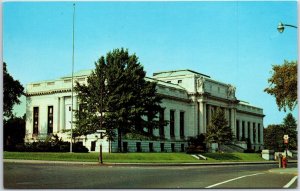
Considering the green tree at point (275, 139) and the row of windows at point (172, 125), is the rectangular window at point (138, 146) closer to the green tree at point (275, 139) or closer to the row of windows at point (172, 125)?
the row of windows at point (172, 125)

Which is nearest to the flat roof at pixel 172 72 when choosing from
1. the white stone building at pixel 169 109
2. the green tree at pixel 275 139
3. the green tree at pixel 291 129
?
the white stone building at pixel 169 109

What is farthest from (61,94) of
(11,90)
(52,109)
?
(11,90)

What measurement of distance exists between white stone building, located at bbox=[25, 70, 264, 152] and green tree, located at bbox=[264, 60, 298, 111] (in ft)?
115

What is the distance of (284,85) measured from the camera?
35469 millimetres

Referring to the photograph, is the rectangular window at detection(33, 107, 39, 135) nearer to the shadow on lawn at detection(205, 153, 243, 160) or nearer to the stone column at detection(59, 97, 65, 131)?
the stone column at detection(59, 97, 65, 131)

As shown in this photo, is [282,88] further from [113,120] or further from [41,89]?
[41,89]

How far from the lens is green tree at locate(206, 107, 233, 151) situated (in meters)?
83.7

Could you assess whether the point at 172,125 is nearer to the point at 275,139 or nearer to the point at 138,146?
the point at 138,146

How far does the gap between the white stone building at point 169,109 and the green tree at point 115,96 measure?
11667 millimetres

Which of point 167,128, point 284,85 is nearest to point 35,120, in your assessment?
point 167,128

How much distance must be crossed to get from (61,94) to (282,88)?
173ft

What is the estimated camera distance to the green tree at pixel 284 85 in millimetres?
34469

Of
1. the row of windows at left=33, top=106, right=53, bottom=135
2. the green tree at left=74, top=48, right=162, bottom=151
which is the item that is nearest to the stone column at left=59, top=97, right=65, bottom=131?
the row of windows at left=33, top=106, right=53, bottom=135

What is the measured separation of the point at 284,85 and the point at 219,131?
1931 inches
